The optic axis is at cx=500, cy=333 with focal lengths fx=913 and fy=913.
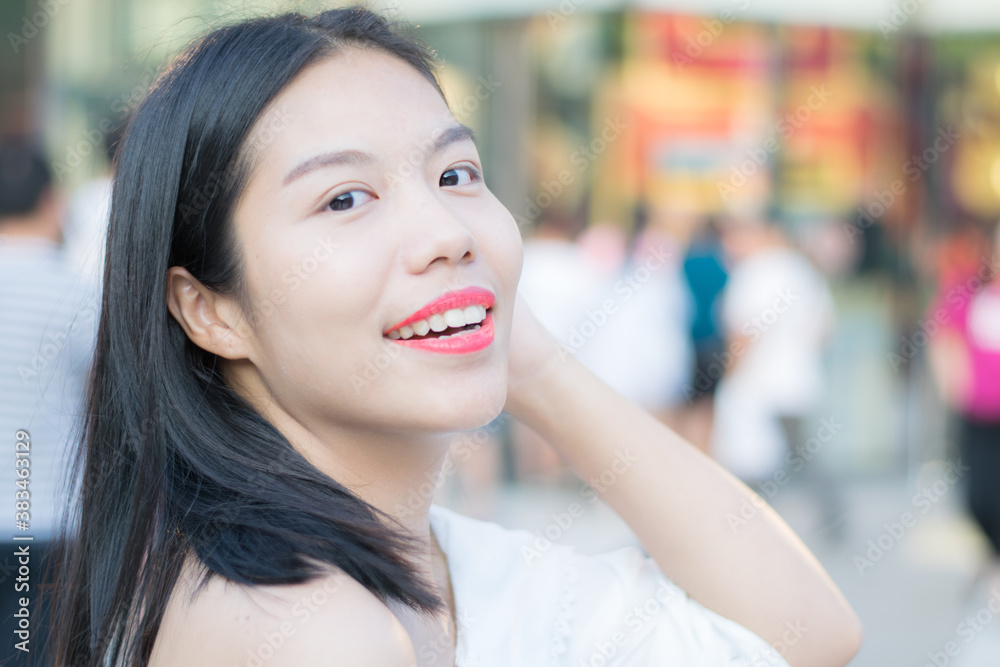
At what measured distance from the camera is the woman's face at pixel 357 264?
Result: 4.13ft

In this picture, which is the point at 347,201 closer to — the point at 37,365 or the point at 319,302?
the point at 319,302

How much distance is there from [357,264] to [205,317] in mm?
298

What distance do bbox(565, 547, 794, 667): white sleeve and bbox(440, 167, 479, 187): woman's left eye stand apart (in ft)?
2.54

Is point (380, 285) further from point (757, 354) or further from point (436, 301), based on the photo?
point (757, 354)

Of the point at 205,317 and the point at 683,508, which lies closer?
the point at 205,317

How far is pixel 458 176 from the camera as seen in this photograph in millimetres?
1434

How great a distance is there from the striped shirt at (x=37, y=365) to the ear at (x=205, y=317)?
148cm

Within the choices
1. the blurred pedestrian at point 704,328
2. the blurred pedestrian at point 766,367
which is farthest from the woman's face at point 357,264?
the blurred pedestrian at point 766,367

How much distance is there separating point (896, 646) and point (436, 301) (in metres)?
4.18

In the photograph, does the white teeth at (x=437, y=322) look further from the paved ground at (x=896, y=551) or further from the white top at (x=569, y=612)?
the paved ground at (x=896, y=551)

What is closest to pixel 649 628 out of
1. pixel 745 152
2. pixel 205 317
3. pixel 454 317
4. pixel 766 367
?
pixel 454 317

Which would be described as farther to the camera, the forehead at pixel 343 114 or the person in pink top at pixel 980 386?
the person in pink top at pixel 980 386

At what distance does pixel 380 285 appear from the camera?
125 cm

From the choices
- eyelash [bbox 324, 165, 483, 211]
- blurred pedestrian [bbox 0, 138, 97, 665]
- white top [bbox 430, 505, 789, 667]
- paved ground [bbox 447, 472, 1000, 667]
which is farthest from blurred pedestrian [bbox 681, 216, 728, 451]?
eyelash [bbox 324, 165, 483, 211]
